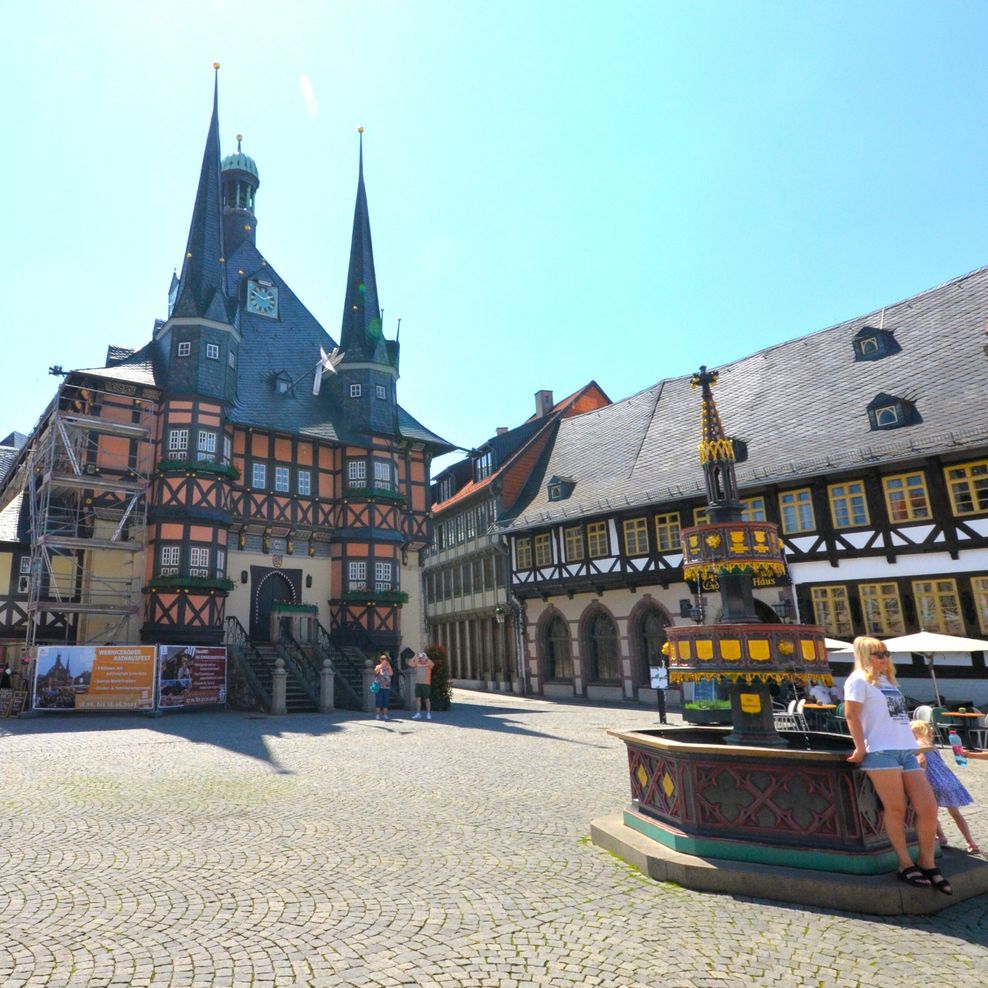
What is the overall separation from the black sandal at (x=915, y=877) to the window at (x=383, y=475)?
23.7 metres

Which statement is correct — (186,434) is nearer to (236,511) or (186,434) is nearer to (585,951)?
(236,511)

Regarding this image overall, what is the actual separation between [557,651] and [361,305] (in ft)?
53.4

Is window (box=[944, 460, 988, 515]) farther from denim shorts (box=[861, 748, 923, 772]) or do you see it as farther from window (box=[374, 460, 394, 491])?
window (box=[374, 460, 394, 491])

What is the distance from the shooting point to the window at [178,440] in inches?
910

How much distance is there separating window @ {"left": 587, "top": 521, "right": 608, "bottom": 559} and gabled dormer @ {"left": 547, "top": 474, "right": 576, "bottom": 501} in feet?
7.53

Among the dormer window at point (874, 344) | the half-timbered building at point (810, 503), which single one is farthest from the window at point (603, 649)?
the dormer window at point (874, 344)

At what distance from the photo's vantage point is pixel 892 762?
4.93m

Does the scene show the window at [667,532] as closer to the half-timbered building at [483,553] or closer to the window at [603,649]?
the window at [603,649]

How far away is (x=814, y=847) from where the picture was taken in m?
5.15

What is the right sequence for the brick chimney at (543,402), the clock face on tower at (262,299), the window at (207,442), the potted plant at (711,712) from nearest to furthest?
the potted plant at (711,712), the window at (207,442), the clock face on tower at (262,299), the brick chimney at (543,402)

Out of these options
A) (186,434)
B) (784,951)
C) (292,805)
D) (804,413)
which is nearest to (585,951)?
(784,951)

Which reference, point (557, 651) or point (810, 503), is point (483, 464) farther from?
point (810, 503)

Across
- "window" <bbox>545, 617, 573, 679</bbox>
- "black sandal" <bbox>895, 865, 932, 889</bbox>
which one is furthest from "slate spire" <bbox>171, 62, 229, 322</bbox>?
"black sandal" <bbox>895, 865, 932, 889</bbox>

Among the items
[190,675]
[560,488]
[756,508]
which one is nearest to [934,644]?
[756,508]
